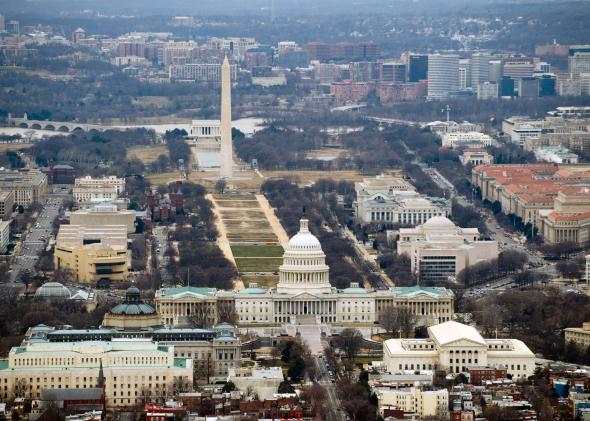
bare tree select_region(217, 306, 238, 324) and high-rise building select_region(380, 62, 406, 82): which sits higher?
bare tree select_region(217, 306, 238, 324)

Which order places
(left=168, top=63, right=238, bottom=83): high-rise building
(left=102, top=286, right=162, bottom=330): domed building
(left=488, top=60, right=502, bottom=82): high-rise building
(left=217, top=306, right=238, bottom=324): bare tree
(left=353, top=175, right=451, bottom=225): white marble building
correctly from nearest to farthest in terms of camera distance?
1. (left=102, top=286, right=162, bottom=330): domed building
2. (left=217, top=306, right=238, bottom=324): bare tree
3. (left=353, top=175, right=451, bottom=225): white marble building
4. (left=488, top=60, right=502, bottom=82): high-rise building
5. (left=168, top=63, right=238, bottom=83): high-rise building

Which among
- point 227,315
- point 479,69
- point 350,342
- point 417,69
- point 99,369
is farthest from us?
point 417,69

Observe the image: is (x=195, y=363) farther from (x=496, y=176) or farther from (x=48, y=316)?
(x=496, y=176)

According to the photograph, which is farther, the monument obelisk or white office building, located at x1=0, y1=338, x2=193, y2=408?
the monument obelisk

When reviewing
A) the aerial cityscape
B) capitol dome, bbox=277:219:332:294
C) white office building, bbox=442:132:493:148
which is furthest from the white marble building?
white office building, bbox=442:132:493:148

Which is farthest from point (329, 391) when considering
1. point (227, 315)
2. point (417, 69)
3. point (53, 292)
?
point (417, 69)

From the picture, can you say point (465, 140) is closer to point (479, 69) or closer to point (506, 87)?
point (506, 87)

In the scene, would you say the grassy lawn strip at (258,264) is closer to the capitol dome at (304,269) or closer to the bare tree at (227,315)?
the capitol dome at (304,269)

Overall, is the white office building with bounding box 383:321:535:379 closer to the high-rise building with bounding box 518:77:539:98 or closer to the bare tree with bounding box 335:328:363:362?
the bare tree with bounding box 335:328:363:362
